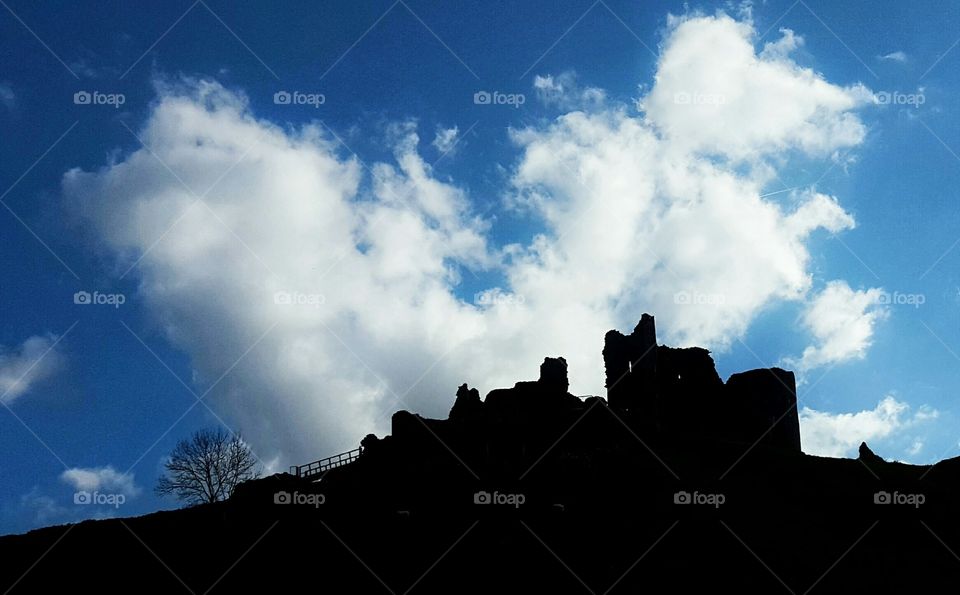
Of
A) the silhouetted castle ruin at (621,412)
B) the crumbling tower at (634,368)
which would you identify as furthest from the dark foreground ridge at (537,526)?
the crumbling tower at (634,368)

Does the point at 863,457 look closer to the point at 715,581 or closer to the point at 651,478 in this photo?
the point at 651,478

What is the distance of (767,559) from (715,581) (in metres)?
4.12

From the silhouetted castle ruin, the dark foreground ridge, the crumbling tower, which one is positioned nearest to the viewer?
the dark foreground ridge

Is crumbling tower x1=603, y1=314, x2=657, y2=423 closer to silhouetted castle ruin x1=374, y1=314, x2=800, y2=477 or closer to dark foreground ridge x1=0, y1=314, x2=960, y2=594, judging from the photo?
silhouetted castle ruin x1=374, y1=314, x2=800, y2=477

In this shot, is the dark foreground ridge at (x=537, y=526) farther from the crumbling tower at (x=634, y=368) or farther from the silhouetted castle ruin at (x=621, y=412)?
the crumbling tower at (x=634, y=368)

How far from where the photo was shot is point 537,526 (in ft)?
115

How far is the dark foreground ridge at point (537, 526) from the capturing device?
30.8m

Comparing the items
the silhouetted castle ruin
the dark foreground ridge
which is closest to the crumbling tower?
the silhouetted castle ruin

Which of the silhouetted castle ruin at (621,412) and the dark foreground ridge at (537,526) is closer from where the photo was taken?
the dark foreground ridge at (537,526)

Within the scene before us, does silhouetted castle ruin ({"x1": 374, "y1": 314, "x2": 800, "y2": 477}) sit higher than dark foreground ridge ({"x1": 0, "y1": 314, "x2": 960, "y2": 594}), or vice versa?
silhouetted castle ruin ({"x1": 374, "y1": 314, "x2": 800, "y2": 477})

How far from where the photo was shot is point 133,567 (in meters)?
33.0

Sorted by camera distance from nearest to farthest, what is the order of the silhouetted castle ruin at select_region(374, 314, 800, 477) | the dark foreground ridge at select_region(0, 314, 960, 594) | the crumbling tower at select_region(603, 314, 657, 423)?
the dark foreground ridge at select_region(0, 314, 960, 594) < the silhouetted castle ruin at select_region(374, 314, 800, 477) < the crumbling tower at select_region(603, 314, 657, 423)

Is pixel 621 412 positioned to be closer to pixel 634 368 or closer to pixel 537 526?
pixel 634 368

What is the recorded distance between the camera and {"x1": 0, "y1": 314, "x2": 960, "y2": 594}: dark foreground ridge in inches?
1211
